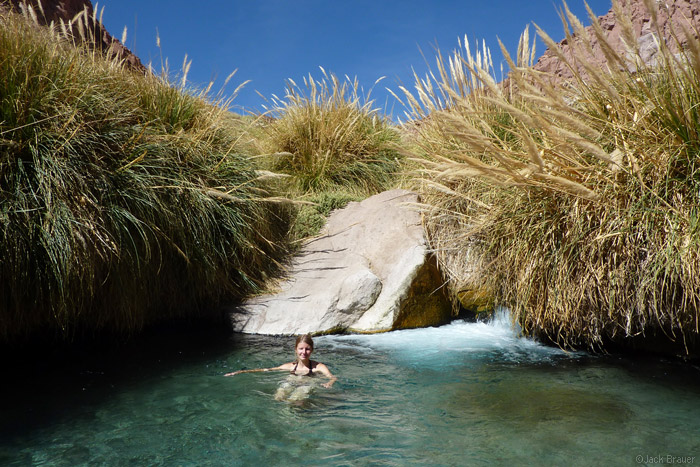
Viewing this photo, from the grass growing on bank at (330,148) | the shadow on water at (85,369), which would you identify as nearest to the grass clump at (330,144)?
the grass growing on bank at (330,148)

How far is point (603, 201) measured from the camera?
10.9 ft

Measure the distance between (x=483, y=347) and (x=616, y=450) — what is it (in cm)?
190

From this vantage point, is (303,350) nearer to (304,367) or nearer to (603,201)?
(304,367)

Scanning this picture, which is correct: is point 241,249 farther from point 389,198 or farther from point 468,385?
point 468,385

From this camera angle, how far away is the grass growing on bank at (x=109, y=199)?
3248 millimetres

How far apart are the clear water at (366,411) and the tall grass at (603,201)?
1.47 feet

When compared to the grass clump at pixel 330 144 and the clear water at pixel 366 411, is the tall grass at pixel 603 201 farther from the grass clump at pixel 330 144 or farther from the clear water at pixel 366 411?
the grass clump at pixel 330 144

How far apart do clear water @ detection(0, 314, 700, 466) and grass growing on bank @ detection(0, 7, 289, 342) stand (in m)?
0.58

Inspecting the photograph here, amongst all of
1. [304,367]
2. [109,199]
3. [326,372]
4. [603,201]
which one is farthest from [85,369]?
[603,201]

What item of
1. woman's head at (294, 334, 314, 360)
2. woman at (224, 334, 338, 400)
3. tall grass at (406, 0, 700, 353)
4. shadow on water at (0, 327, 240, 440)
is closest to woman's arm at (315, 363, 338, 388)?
woman at (224, 334, 338, 400)

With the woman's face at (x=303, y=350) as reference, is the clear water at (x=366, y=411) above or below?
below

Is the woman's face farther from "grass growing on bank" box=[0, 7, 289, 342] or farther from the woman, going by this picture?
"grass growing on bank" box=[0, 7, 289, 342]

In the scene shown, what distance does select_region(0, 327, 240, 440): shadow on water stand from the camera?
2.88 metres

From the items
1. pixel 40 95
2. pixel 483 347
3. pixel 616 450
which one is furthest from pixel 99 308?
pixel 616 450
